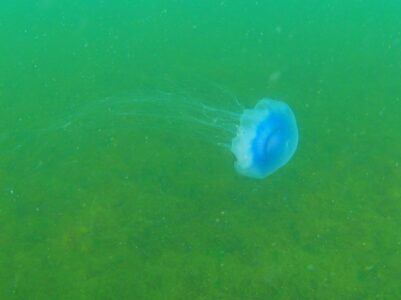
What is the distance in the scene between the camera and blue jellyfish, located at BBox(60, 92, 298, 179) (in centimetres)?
651

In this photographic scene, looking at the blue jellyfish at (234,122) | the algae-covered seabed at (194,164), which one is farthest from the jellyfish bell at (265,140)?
the algae-covered seabed at (194,164)

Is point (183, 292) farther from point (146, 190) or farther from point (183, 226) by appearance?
point (146, 190)

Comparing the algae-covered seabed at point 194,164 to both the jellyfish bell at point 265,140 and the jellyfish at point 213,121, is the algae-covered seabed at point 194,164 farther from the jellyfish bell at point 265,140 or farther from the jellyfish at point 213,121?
the jellyfish bell at point 265,140

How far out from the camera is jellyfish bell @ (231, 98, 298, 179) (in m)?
6.47

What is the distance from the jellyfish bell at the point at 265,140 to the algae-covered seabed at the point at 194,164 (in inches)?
6.9

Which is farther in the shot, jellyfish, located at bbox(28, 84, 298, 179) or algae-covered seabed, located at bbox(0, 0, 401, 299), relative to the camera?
jellyfish, located at bbox(28, 84, 298, 179)

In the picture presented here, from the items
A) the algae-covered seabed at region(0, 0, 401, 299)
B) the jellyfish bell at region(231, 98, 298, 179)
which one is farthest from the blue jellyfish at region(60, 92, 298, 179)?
the algae-covered seabed at region(0, 0, 401, 299)

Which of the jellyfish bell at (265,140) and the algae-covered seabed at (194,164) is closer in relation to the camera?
the algae-covered seabed at (194,164)

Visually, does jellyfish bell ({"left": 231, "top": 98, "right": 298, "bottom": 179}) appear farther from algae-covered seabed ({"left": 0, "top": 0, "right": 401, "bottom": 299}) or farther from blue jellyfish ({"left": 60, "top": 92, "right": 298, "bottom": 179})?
algae-covered seabed ({"left": 0, "top": 0, "right": 401, "bottom": 299})

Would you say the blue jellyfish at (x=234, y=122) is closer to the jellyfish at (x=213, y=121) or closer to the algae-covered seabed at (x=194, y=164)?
the jellyfish at (x=213, y=121)

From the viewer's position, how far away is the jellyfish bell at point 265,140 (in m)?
6.47

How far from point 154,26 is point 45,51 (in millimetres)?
2163

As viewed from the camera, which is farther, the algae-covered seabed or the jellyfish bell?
the jellyfish bell

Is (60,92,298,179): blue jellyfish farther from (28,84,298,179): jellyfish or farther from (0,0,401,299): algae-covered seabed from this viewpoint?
(0,0,401,299): algae-covered seabed
